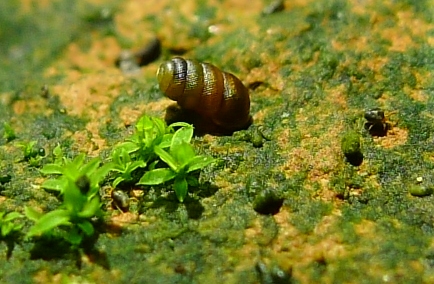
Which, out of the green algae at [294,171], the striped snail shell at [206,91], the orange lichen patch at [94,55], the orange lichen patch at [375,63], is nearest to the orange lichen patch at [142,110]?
the green algae at [294,171]

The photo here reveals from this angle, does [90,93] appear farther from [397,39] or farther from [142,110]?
[397,39]

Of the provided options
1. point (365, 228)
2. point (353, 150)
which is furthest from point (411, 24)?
point (365, 228)

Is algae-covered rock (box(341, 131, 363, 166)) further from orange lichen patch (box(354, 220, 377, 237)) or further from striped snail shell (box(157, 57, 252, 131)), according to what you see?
striped snail shell (box(157, 57, 252, 131))

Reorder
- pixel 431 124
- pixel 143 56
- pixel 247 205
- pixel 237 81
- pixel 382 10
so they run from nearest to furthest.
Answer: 1. pixel 247 205
2. pixel 431 124
3. pixel 237 81
4. pixel 382 10
5. pixel 143 56

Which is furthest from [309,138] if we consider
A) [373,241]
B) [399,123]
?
[373,241]

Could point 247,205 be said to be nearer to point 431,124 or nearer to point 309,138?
point 309,138

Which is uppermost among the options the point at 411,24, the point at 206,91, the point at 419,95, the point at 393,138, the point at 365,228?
the point at 411,24
